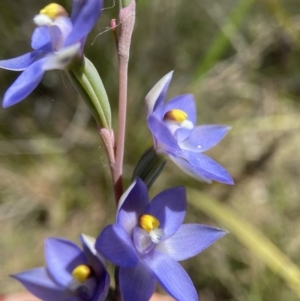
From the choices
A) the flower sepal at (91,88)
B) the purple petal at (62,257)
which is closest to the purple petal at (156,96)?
the flower sepal at (91,88)

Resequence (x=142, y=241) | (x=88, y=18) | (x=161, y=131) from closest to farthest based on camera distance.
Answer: (x=88, y=18)
(x=161, y=131)
(x=142, y=241)

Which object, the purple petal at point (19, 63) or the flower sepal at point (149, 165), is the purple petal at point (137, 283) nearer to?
the flower sepal at point (149, 165)

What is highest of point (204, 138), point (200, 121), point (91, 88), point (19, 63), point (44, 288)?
point (19, 63)

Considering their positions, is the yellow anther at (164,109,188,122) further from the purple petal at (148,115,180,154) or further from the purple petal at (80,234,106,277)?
the purple petal at (80,234,106,277)

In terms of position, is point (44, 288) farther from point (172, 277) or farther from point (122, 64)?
point (122, 64)

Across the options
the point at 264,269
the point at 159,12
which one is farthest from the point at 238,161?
the point at 159,12

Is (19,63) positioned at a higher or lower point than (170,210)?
higher

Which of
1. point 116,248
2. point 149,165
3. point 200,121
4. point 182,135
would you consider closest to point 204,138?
point 182,135
